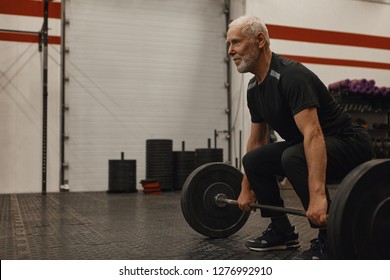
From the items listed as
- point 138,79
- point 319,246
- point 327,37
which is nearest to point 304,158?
point 319,246

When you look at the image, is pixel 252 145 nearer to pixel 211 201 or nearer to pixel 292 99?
pixel 211 201

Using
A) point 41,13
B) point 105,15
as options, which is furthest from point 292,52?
point 41,13

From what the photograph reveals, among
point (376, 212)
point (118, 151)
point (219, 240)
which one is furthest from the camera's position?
point (118, 151)

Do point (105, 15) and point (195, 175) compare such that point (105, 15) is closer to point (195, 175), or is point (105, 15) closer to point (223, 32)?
point (223, 32)

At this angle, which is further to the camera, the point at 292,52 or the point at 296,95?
the point at 292,52

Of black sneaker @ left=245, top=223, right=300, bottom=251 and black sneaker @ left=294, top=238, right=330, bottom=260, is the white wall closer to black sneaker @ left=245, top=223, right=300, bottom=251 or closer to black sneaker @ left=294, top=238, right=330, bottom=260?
black sneaker @ left=245, top=223, right=300, bottom=251

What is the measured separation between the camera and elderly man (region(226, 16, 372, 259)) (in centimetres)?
155

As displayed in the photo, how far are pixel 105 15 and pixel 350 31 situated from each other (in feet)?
12.3

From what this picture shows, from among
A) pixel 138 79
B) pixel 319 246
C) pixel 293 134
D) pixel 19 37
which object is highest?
pixel 19 37

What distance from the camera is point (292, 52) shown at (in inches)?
257

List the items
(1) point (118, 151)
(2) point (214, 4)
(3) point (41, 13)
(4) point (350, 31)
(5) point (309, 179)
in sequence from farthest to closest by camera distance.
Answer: (4) point (350, 31) < (2) point (214, 4) < (1) point (118, 151) < (3) point (41, 13) < (5) point (309, 179)

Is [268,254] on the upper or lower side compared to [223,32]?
lower

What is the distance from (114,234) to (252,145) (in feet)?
3.02

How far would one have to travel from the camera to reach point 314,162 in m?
1.53
